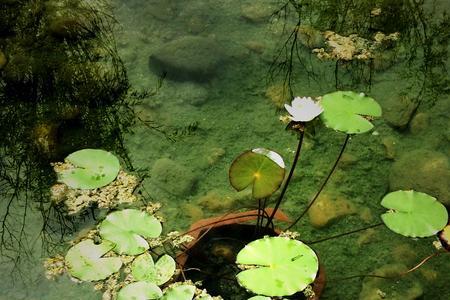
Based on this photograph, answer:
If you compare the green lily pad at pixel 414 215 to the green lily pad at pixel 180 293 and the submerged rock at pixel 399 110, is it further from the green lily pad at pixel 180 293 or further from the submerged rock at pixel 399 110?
the green lily pad at pixel 180 293

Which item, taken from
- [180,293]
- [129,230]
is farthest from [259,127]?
[180,293]

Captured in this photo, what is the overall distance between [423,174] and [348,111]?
1.31 feet

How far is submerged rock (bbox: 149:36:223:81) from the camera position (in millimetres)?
2650

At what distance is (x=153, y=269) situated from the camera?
1.76 metres

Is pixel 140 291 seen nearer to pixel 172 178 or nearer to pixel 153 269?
pixel 153 269

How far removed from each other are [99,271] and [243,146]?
0.90m

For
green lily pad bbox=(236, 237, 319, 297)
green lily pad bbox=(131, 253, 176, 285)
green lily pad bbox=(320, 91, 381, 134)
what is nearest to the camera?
green lily pad bbox=(236, 237, 319, 297)

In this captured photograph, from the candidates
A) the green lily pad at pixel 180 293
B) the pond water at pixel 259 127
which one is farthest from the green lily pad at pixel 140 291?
the pond water at pixel 259 127

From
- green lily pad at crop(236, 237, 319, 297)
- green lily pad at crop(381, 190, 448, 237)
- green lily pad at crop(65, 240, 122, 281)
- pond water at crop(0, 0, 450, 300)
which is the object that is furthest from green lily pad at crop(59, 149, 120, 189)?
green lily pad at crop(381, 190, 448, 237)

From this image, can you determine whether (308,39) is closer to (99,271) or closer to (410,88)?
(410,88)

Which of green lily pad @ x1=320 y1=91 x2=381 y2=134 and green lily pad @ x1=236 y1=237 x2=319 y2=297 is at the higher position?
green lily pad @ x1=320 y1=91 x2=381 y2=134

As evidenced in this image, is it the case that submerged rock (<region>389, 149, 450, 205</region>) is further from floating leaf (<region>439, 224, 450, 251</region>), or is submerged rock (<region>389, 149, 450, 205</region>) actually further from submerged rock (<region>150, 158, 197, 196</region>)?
submerged rock (<region>150, 158, 197, 196</region>)

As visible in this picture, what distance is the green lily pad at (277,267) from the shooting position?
1.60m

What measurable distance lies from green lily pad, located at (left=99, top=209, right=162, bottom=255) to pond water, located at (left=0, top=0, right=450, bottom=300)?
22 cm
